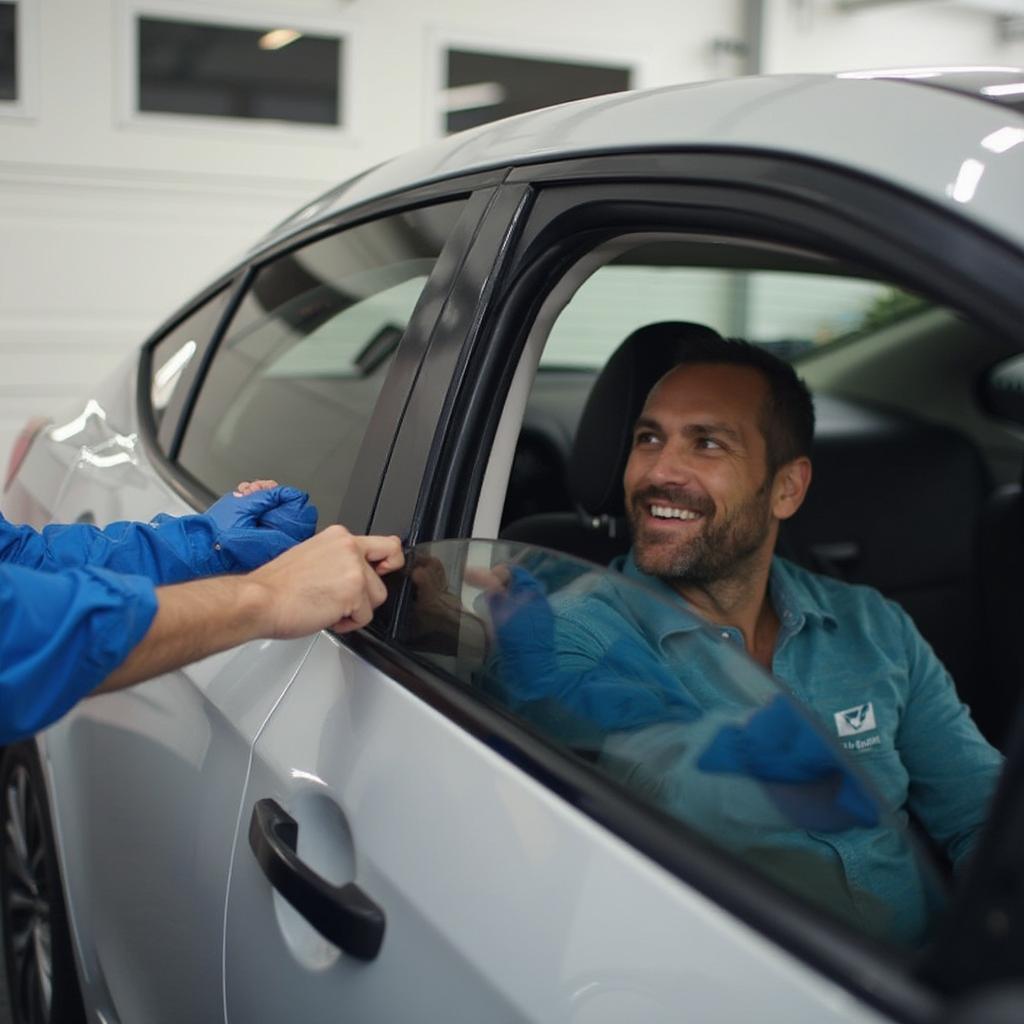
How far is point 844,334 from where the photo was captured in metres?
3.75

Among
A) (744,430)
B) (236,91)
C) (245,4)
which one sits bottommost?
(744,430)

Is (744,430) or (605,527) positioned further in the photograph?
(605,527)

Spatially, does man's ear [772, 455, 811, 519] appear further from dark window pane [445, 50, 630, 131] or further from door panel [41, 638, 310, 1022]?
dark window pane [445, 50, 630, 131]

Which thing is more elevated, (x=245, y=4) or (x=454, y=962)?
(x=245, y=4)

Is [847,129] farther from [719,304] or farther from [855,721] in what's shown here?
[719,304]

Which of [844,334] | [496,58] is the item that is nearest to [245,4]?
[496,58]

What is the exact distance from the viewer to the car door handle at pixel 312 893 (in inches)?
47.9

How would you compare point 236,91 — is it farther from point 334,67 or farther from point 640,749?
point 640,749

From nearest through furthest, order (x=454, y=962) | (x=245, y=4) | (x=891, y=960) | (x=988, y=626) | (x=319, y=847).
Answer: (x=891, y=960) < (x=454, y=962) < (x=319, y=847) < (x=988, y=626) < (x=245, y=4)

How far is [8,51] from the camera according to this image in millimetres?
5820

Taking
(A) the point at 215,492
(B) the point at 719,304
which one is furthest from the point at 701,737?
(B) the point at 719,304

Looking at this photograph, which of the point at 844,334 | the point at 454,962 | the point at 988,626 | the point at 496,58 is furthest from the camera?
the point at 496,58

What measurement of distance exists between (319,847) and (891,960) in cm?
65

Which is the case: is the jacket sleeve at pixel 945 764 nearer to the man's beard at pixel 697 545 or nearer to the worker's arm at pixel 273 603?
the man's beard at pixel 697 545
